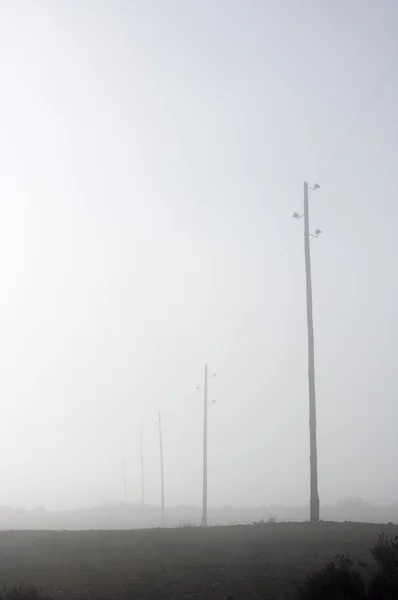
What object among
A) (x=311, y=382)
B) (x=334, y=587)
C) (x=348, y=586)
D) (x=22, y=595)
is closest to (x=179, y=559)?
(x=22, y=595)

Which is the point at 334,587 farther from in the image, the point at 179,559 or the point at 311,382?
the point at 311,382

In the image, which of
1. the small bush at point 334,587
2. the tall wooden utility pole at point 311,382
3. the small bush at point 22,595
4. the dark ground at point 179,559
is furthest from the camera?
the tall wooden utility pole at point 311,382

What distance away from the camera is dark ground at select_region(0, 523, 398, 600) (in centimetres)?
1336

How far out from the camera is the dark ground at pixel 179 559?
13359 millimetres

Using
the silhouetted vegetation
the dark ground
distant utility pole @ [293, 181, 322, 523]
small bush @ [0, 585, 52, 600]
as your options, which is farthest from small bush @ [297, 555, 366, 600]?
distant utility pole @ [293, 181, 322, 523]

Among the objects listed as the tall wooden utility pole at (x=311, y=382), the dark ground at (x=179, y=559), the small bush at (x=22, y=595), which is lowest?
the dark ground at (x=179, y=559)

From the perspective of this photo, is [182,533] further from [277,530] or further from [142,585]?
[142,585]

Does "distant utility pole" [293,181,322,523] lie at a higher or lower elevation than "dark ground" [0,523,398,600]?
higher

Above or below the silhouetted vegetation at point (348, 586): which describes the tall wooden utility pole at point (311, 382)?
above

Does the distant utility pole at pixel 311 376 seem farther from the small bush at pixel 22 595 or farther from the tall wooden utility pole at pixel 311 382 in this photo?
the small bush at pixel 22 595

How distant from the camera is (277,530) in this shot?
2078 cm

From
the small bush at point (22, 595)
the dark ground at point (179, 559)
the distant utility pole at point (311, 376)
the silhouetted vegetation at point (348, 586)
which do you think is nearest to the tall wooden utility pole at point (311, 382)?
the distant utility pole at point (311, 376)

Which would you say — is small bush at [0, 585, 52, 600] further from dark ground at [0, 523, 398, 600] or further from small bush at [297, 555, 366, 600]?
small bush at [297, 555, 366, 600]

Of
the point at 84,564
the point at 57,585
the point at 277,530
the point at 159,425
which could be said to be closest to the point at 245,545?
the point at 277,530
